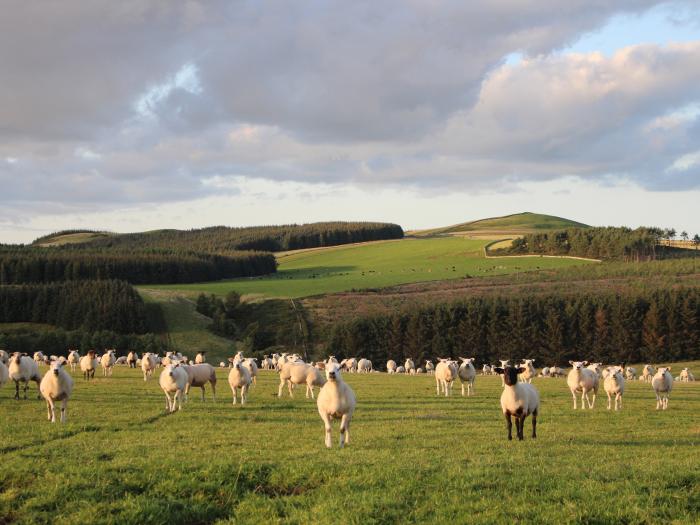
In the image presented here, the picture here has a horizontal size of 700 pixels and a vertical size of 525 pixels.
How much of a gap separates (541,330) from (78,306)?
237 ft

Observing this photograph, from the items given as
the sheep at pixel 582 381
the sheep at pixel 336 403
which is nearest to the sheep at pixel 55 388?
the sheep at pixel 336 403

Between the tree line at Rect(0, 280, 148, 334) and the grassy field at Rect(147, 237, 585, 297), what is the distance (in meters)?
20.6

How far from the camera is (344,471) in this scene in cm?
1270

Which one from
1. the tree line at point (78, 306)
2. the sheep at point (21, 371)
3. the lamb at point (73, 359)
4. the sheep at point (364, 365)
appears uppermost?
the tree line at point (78, 306)

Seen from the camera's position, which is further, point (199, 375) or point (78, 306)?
point (78, 306)

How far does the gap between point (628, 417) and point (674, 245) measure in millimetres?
163286

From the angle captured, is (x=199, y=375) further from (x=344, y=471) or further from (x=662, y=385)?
(x=662, y=385)

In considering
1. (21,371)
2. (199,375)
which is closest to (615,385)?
(199,375)

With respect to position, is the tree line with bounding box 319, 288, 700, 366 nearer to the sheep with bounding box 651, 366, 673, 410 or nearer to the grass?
the sheep with bounding box 651, 366, 673, 410

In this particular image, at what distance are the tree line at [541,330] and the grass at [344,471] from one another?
239ft

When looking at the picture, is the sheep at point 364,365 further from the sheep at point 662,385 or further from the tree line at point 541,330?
the sheep at point 662,385

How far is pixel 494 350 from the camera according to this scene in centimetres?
9538

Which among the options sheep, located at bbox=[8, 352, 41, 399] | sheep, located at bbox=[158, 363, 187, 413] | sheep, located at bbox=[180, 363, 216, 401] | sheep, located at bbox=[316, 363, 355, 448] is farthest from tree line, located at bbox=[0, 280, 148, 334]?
sheep, located at bbox=[316, 363, 355, 448]

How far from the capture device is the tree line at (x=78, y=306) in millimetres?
109312
